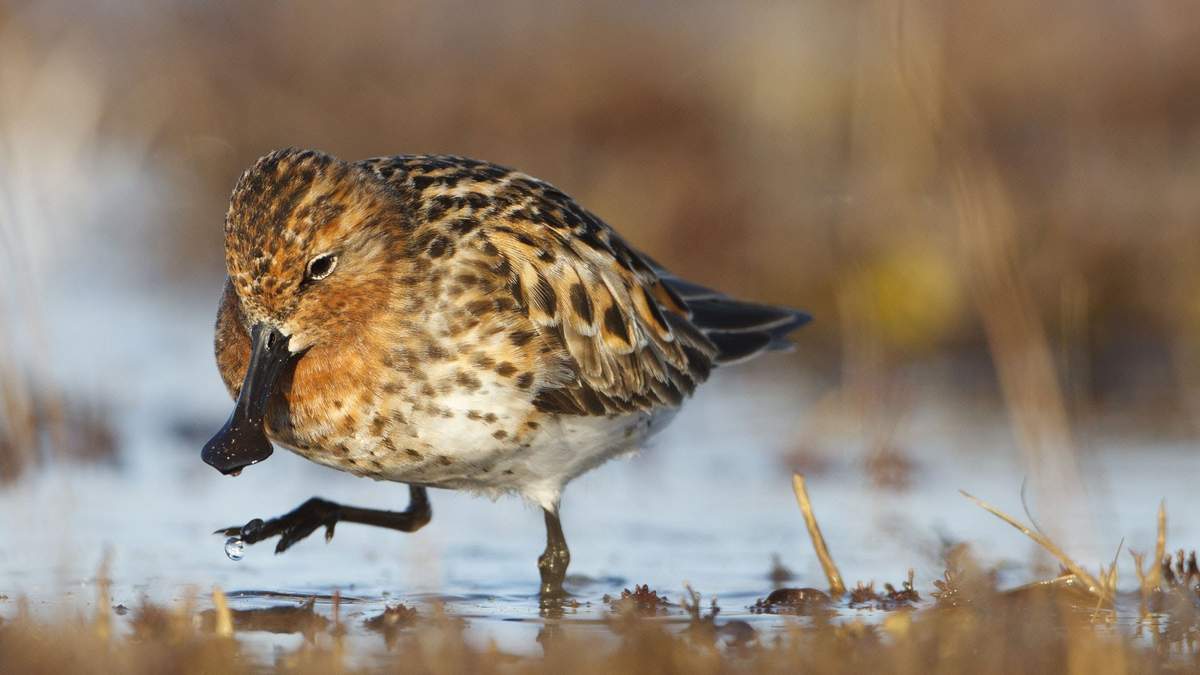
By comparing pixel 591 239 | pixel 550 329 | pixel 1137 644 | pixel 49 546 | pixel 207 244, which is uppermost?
pixel 207 244

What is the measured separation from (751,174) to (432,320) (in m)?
7.79

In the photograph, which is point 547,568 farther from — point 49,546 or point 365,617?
point 49,546

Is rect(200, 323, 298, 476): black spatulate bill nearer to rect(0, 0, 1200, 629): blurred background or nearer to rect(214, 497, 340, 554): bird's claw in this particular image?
rect(214, 497, 340, 554): bird's claw

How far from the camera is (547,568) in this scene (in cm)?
699

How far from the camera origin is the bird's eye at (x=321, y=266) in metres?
6.12

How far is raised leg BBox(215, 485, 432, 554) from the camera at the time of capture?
668 cm

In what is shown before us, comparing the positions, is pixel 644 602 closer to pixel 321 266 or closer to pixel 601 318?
pixel 601 318

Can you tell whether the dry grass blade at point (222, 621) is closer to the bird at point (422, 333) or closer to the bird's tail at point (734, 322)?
the bird at point (422, 333)

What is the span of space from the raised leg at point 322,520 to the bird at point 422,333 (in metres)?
0.01

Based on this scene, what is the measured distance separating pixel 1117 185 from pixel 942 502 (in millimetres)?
5683

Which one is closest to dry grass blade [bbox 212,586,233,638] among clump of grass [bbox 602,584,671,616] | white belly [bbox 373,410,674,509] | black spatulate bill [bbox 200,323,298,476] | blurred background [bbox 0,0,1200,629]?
black spatulate bill [bbox 200,323,298,476]

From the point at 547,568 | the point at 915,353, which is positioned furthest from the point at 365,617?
the point at 915,353

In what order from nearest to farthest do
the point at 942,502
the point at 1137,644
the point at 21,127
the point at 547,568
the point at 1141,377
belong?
the point at 1137,644
the point at 547,568
the point at 942,502
the point at 1141,377
the point at 21,127

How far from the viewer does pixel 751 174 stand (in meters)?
13.8
